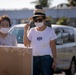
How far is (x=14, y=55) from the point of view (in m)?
6.10

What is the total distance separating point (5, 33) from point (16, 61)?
108 centimetres

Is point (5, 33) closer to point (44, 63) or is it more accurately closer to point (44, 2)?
point (44, 63)

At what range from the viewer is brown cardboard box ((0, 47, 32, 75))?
6.05m

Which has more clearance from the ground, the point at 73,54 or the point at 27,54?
the point at 27,54

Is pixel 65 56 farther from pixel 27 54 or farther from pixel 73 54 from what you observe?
pixel 27 54

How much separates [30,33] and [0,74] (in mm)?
1047

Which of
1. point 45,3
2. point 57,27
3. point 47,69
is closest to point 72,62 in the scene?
point 57,27

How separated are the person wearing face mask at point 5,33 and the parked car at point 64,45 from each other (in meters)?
3.29

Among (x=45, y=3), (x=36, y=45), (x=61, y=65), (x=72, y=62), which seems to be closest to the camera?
(x=36, y=45)

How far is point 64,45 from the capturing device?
10938 mm

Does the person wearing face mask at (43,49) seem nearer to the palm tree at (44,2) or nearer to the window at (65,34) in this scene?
the window at (65,34)

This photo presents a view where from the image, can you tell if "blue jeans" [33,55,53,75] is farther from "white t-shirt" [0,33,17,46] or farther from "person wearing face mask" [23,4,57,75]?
Answer: "white t-shirt" [0,33,17,46]

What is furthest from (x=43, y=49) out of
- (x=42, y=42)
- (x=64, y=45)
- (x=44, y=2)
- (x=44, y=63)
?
(x=44, y=2)

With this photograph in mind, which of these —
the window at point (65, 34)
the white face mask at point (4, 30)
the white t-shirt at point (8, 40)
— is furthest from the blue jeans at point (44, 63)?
the window at point (65, 34)
